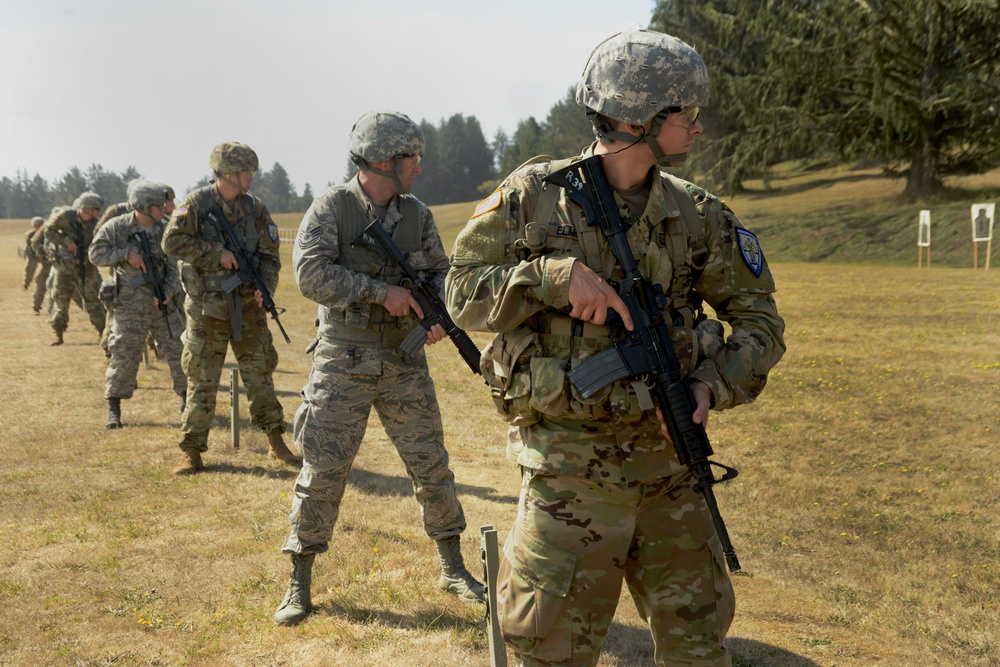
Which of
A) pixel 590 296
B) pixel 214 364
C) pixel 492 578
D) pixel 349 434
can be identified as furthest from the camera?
pixel 214 364

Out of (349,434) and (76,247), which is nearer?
(349,434)

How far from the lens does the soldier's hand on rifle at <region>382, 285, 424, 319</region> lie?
469cm

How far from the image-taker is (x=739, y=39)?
4134 centimetres

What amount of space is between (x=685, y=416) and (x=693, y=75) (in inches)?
43.1

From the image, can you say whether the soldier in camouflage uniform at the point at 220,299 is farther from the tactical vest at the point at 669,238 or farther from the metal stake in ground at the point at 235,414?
the tactical vest at the point at 669,238

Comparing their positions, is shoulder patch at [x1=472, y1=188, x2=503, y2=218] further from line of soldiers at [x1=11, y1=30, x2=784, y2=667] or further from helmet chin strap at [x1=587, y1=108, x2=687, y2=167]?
helmet chin strap at [x1=587, y1=108, x2=687, y2=167]

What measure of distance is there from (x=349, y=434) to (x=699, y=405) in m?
2.47

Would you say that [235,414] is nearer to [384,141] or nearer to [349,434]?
[349,434]

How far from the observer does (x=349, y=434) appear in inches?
187

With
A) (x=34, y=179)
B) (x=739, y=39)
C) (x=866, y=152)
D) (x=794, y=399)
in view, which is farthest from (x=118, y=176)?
(x=794, y=399)

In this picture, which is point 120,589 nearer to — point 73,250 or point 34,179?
point 73,250

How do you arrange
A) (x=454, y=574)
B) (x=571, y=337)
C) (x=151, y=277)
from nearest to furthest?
(x=571, y=337) < (x=454, y=574) < (x=151, y=277)

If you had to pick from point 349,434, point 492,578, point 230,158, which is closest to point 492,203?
point 492,578

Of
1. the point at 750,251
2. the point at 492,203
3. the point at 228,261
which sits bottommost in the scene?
the point at 228,261
